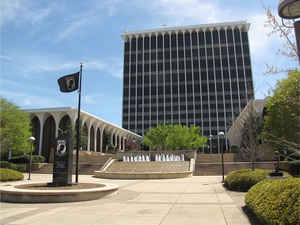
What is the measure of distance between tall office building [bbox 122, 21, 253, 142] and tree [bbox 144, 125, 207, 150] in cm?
3202

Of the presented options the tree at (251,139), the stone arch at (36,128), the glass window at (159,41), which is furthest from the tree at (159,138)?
the glass window at (159,41)

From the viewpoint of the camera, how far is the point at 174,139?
→ 58531 mm

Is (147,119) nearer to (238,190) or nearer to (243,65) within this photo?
(243,65)

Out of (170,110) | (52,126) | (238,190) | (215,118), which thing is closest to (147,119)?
(170,110)

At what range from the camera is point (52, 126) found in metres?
56.4

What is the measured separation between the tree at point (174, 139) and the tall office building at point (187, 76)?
3202 centimetres

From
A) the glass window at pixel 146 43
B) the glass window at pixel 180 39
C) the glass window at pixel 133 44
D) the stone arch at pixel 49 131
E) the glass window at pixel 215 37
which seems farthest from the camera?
the glass window at pixel 133 44

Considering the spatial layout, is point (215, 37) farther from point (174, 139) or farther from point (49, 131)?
point (49, 131)

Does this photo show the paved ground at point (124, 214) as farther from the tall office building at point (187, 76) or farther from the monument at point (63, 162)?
the tall office building at point (187, 76)

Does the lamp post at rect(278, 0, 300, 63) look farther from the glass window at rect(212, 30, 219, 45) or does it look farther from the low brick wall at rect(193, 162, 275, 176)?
the glass window at rect(212, 30, 219, 45)

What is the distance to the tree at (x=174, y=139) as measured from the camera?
5831 centimetres

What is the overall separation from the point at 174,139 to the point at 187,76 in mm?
45330

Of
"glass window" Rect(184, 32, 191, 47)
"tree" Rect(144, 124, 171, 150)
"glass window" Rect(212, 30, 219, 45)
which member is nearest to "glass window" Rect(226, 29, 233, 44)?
"glass window" Rect(212, 30, 219, 45)

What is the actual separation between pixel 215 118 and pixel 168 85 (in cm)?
2295
